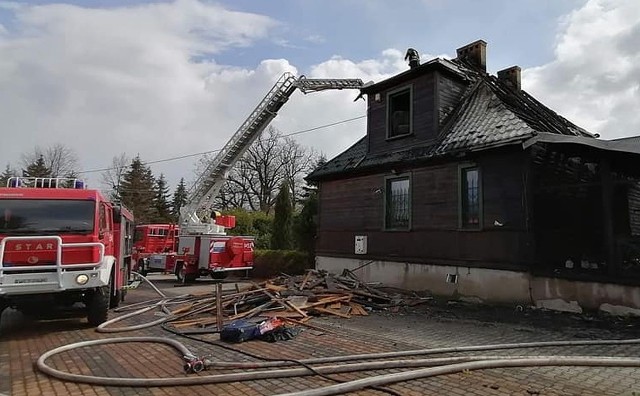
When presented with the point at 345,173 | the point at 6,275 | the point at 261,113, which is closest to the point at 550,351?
the point at 6,275

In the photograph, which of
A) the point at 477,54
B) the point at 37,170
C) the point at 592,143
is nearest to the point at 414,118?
the point at 477,54

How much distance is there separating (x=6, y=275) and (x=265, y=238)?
2440 cm

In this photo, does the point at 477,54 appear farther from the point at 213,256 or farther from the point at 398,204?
the point at 213,256

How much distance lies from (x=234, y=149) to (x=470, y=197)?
545 inches

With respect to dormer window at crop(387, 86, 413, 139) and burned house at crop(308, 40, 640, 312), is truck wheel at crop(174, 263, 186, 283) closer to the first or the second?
burned house at crop(308, 40, 640, 312)

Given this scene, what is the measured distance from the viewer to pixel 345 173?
15.5 meters

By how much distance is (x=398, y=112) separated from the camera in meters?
14.9

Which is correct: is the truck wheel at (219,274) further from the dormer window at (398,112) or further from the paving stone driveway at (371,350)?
the dormer window at (398,112)

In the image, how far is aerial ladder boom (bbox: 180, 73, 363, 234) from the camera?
2234 cm

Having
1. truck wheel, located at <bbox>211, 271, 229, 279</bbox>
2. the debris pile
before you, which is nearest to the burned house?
the debris pile

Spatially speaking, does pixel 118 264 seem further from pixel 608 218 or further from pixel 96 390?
pixel 608 218

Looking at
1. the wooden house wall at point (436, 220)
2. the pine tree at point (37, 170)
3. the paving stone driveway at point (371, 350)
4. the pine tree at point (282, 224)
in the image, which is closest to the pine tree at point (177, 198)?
the pine tree at point (37, 170)

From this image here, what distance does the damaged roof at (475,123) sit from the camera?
36.8 ft

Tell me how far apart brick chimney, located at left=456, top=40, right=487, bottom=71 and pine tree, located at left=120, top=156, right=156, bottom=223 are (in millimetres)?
41300
